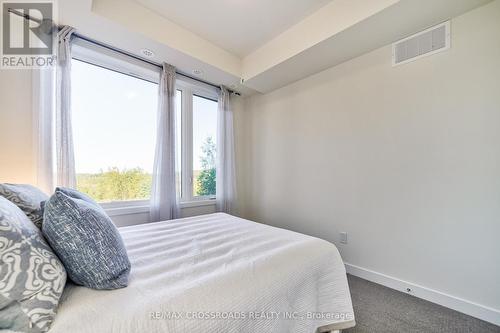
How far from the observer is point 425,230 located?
1.93 m

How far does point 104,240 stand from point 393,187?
245 cm

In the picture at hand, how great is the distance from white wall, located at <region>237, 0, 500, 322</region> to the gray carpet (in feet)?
0.59

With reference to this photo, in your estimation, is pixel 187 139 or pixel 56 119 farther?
pixel 187 139

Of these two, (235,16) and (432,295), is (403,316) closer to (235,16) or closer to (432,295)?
(432,295)

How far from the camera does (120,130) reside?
2.47m

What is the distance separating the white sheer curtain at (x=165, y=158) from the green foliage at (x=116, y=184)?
20cm

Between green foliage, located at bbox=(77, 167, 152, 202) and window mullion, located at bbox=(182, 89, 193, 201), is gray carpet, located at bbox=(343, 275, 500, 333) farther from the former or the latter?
green foliage, located at bbox=(77, 167, 152, 202)

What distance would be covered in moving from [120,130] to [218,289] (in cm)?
233

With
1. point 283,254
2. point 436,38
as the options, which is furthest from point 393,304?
point 436,38

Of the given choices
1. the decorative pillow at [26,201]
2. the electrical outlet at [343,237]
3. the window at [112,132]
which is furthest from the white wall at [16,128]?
the electrical outlet at [343,237]

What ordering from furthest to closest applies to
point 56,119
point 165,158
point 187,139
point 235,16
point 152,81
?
point 187,139, point 152,81, point 165,158, point 235,16, point 56,119

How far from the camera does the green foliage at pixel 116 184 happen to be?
2.23 m

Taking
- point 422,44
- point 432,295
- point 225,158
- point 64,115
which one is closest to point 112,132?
point 64,115

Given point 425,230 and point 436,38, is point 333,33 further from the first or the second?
point 425,230
